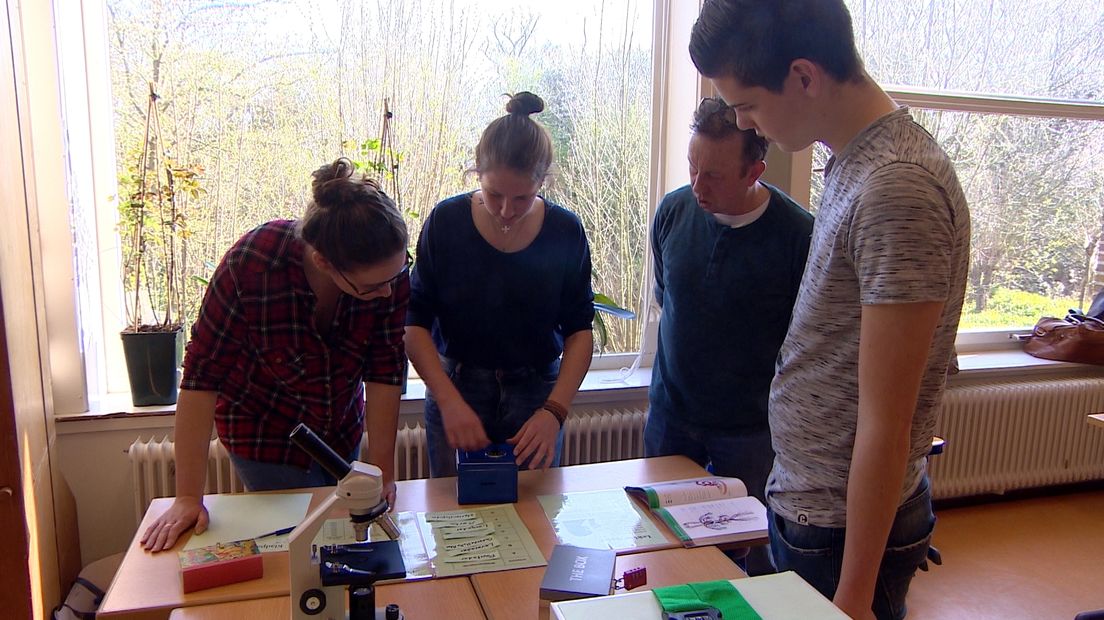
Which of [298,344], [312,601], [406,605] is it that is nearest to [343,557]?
[312,601]

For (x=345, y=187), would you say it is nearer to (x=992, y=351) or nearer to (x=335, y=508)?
(x=335, y=508)

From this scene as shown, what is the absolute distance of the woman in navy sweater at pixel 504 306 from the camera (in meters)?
1.65

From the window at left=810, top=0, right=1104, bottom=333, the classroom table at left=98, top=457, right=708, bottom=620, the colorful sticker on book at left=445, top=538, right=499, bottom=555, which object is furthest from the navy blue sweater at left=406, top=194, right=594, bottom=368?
the window at left=810, top=0, right=1104, bottom=333

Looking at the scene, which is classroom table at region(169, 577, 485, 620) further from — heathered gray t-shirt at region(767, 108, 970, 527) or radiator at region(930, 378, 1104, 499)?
radiator at region(930, 378, 1104, 499)

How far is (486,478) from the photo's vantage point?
1.53 metres

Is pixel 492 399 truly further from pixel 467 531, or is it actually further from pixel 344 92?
pixel 344 92

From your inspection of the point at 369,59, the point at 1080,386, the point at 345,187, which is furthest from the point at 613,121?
the point at 1080,386

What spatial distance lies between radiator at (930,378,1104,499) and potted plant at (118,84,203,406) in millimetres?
2841

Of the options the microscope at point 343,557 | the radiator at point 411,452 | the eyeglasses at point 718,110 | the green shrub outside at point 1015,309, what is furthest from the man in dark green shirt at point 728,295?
the green shrub outside at point 1015,309

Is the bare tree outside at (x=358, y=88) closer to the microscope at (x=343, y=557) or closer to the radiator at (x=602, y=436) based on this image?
the radiator at (x=602, y=436)

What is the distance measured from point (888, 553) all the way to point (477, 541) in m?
0.69

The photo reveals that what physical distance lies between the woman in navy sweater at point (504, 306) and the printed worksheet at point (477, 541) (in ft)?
0.60

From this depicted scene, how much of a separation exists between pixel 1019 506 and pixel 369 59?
323 centimetres

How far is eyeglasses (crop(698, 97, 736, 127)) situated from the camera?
1.64m
